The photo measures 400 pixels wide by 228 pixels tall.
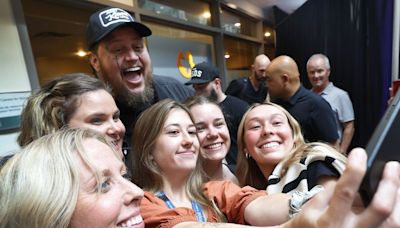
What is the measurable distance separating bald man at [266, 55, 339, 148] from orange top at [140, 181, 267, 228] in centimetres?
123

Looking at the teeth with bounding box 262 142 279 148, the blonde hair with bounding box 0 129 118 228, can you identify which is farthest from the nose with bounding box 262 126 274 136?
the blonde hair with bounding box 0 129 118 228

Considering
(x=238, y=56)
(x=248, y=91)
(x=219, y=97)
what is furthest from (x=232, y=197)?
(x=238, y=56)

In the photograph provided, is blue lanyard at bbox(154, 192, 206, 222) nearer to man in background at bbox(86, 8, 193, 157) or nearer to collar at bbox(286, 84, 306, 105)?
man in background at bbox(86, 8, 193, 157)

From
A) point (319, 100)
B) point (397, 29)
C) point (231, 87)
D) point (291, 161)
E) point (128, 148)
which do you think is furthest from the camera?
point (231, 87)

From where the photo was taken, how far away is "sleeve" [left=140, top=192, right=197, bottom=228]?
88 cm

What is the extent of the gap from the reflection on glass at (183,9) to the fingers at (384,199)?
3.14 metres

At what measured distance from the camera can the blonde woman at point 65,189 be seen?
610 mm

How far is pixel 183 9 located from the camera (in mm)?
4008

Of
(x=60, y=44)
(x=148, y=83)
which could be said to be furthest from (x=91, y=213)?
(x=60, y=44)

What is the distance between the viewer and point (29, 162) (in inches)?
25.9

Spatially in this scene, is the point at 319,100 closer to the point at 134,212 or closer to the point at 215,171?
the point at 215,171

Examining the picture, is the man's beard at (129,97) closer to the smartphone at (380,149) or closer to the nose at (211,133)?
the nose at (211,133)

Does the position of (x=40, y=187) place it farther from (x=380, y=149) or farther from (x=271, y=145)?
(x=271, y=145)

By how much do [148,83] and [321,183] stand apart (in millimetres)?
1034
